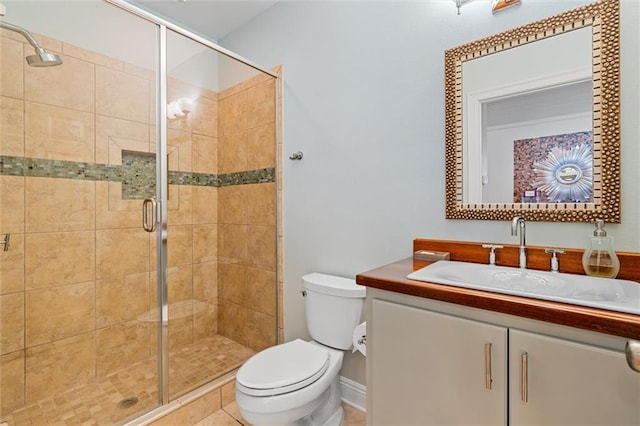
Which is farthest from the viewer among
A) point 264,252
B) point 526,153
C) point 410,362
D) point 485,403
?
point 264,252

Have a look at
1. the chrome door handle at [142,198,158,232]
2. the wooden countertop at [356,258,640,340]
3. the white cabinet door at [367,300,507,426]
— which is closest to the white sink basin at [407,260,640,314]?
the wooden countertop at [356,258,640,340]

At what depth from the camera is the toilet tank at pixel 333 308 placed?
1574 millimetres

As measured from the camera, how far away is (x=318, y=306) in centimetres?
168

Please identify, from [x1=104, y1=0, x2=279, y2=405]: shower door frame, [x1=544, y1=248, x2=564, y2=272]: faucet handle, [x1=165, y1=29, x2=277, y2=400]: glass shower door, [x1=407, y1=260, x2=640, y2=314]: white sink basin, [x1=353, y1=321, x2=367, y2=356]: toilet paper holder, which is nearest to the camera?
[x1=407, y1=260, x2=640, y2=314]: white sink basin

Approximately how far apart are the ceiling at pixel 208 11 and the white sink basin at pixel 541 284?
2.12m

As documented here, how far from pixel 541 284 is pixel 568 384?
361mm

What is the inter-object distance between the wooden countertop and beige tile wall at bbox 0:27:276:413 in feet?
4.29

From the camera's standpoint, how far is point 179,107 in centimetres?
192

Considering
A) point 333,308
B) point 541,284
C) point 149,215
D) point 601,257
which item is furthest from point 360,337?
point 149,215

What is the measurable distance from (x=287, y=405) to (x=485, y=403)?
2.50 feet

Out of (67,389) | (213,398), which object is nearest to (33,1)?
(67,389)

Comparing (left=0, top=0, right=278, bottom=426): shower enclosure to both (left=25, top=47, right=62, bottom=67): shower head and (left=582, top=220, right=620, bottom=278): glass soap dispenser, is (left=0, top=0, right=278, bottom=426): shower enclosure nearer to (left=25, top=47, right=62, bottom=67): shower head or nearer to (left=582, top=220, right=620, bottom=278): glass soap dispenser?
(left=25, top=47, right=62, bottom=67): shower head

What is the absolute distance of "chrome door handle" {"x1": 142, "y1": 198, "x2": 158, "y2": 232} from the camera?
68.3 inches

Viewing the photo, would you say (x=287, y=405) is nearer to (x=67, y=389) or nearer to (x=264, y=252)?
(x=264, y=252)
